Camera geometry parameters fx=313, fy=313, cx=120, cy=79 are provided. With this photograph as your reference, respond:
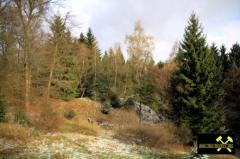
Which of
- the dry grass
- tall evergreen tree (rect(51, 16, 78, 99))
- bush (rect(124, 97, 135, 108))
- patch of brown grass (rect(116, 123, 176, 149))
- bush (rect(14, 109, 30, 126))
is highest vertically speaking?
tall evergreen tree (rect(51, 16, 78, 99))

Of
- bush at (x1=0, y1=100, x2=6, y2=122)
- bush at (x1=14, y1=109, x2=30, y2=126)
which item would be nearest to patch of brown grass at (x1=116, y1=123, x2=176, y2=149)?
bush at (x1=14, y1=109, x2=30, y2=126)

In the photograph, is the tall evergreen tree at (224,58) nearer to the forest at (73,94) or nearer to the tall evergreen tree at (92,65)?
the forest at (73,94)

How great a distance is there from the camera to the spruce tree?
24656 millimetres

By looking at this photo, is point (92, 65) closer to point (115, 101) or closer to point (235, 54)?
point (115, 101)

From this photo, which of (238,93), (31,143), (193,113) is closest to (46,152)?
(31,143)

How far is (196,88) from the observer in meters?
25.0

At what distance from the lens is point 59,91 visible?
1566 inches

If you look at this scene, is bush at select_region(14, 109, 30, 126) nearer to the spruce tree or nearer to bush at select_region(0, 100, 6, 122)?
bush at select_region(0, 100, 6, 122)

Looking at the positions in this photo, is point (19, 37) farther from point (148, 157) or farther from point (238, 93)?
point (238, 93)

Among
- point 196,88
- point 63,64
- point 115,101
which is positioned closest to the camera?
point 196,88

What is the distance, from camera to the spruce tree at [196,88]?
24.7m

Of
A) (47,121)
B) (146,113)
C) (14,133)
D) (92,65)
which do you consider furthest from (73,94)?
(14,133)

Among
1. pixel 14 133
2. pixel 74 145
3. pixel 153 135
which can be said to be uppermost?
pixel 14 133

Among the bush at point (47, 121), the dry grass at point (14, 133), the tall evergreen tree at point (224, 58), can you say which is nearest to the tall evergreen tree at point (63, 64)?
the bush at point (47, 121)
